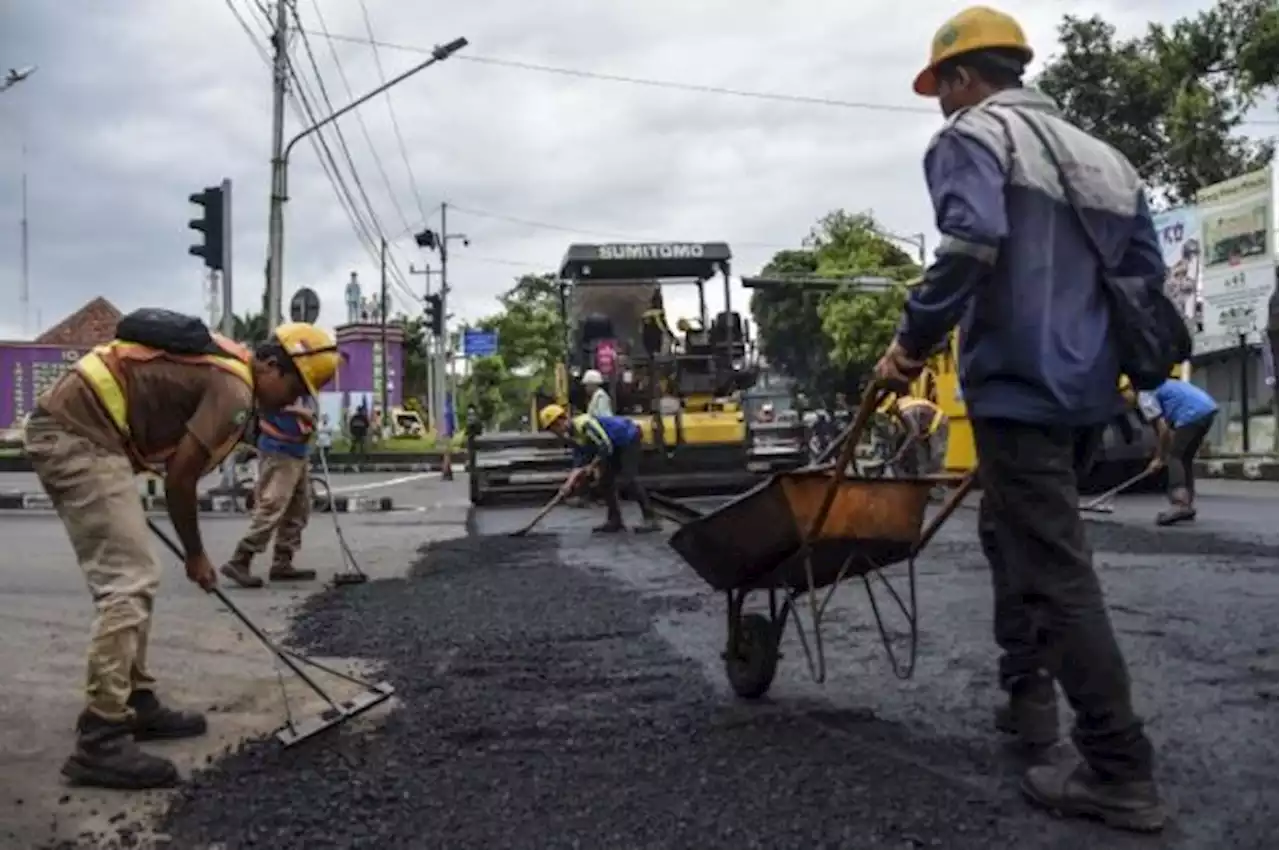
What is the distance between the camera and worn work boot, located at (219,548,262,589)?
30.1ft

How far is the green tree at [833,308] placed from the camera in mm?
49969

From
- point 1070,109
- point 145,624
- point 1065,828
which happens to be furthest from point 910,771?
point 1070,109

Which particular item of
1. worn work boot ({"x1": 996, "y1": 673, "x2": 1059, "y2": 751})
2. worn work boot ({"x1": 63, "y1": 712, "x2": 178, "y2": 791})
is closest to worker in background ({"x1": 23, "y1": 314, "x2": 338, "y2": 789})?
worn work boot ({"x1": 63, "y1": 712, "x2": 178, "y2": 791})

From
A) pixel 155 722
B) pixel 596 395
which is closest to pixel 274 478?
pixel 155 722

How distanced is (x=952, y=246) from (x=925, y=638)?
2.96m

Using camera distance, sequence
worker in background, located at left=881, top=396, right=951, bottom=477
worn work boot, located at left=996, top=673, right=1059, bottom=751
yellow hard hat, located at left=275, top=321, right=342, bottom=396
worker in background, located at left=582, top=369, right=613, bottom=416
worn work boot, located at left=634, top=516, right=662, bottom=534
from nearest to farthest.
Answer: worn work boot, located at left=996, top=673, right=1059, bottom=751, yellow hard hat, located at left=275, top=321, right=342, bottom=396, worn work boot, located at left=634, top=516, right=662, bottom=534, worker in background, located at left=881, top=396, right=951, bottom=477, worker in background, located at left=582, top=369, right=613, bottom=416

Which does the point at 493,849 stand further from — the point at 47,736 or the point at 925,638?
the point at 925,638

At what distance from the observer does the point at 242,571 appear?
9266mm

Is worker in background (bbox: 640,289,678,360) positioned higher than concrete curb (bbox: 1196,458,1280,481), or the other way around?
worker in background (bbox: 640,289,678,360)

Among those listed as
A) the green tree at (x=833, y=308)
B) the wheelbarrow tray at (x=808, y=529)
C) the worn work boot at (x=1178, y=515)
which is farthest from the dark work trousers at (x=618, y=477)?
the green tree at (x=833, y=308)

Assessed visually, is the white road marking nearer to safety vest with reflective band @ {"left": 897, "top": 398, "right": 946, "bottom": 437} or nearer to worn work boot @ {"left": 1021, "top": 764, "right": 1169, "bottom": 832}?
safety vest with reflective band @ {"left": 897, "top": 398, "right": 946, "bottom": 437}

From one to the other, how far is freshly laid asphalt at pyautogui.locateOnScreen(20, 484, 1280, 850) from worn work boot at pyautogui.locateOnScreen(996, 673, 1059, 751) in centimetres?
12

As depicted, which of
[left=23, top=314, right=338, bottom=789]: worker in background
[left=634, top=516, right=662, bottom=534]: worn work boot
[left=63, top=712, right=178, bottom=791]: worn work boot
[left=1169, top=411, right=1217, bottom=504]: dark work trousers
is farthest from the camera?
[left=634, top=516, right=662, bottom=534]: worn work boot

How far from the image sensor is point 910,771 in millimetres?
3811
